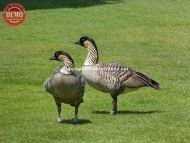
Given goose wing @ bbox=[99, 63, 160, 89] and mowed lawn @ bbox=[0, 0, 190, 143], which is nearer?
mowed lawn @ bbox=[0, 0, 190, 143]

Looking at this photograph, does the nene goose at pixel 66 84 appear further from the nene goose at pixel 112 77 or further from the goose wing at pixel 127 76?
the goose wing at pixel 127 76

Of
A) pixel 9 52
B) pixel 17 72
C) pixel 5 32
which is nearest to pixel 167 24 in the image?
pixel 5 32

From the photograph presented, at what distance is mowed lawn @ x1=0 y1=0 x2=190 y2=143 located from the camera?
1158 centimetres

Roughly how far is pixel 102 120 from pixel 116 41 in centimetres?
1480

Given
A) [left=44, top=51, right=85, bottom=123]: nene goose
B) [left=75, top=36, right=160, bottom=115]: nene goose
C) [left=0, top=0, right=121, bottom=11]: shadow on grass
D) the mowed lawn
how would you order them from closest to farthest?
1. [left=44, top=51, right=85, bottom=123]: nene goose
2. the mowed lawn
3. [left=75, top=36, right=160, bottom=115]: nene goose
4. [left=0, top=0, right=121, bottom=11]: shadow on grass

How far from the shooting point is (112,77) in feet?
43.4

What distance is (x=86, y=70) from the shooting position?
1333 centimetres

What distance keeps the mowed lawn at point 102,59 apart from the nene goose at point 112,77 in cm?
56

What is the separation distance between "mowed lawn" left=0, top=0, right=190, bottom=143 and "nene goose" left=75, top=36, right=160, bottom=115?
0.56 m
